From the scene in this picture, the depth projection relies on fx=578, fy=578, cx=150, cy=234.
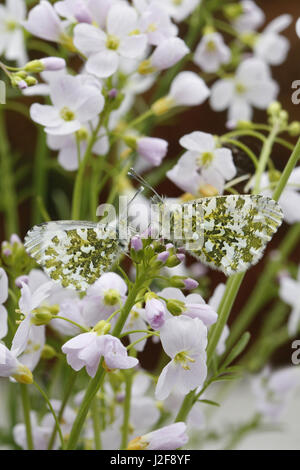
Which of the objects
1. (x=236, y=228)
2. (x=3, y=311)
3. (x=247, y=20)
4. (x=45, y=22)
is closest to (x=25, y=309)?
(x=3, y=311)

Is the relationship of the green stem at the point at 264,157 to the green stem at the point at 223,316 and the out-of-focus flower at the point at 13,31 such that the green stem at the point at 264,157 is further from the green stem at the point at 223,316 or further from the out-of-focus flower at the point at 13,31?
the out-of-focus flower at the point at 13,31

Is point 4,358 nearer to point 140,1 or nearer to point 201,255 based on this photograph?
point 201,255

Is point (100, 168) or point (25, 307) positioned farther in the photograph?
point (100, 168)

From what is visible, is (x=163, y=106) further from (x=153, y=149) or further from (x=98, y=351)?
(x=98, y=351)

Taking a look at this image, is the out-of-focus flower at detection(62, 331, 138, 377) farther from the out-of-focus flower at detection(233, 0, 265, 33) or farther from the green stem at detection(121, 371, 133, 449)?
the out-of-focus flower at detection(233, 0, 265, 33)

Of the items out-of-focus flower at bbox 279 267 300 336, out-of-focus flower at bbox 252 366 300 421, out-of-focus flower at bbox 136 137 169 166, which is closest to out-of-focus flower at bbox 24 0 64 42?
out-of-focus flower at bbox 136 137 169 166

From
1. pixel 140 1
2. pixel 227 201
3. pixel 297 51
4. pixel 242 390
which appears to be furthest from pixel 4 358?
pixel 242 390
